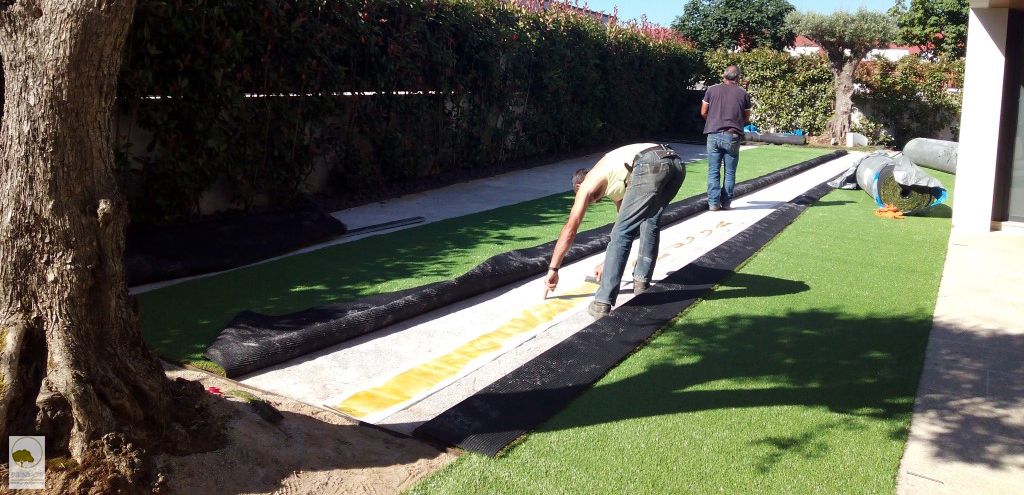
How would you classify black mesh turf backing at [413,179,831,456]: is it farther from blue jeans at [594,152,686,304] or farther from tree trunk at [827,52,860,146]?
tree trunk at [827,52,860,146]

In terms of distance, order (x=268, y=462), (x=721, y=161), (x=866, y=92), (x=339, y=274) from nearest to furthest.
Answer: (x=268, y=462)
(x=339, y=274)
(x=721, y=161)
(x=866, y=92)

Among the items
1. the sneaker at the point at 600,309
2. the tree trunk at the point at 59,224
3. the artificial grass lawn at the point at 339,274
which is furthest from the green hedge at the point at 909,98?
the tree trunk at the point at 59,224

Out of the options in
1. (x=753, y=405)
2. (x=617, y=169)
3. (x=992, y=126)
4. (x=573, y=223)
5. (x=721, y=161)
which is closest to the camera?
(x=753, y=405)

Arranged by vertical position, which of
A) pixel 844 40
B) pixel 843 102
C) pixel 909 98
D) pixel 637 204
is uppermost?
pixel 844 40

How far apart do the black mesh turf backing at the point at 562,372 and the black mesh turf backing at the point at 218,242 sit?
3475 millimetres

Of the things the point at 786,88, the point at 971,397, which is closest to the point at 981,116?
the point at 971,397

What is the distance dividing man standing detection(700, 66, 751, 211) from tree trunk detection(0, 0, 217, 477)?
8383 mm

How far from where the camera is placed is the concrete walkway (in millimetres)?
3631

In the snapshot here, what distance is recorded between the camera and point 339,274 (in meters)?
6.97

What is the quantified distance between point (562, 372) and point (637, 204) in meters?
1.52

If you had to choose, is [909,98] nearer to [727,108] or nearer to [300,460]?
[727,108]

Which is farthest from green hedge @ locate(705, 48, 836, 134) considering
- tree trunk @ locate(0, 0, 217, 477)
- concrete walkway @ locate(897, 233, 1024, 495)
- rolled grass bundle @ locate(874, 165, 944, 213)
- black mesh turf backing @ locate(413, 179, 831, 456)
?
tree trunk @ locate(0, 0, 217, 477)

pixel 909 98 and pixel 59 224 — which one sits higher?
pixel 909 98

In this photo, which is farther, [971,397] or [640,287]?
[640,287]
